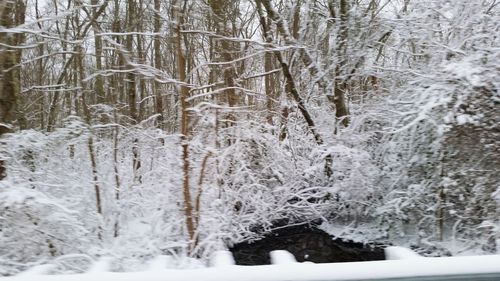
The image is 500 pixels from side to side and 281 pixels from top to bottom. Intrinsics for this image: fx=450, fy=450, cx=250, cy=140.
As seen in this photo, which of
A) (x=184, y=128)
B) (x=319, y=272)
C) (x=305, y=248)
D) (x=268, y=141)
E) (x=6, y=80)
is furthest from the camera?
(x=268, y=141)

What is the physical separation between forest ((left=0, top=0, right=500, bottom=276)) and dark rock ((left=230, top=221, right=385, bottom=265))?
27 centimetres

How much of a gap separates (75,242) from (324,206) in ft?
18.3

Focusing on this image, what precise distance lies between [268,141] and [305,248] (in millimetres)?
2367

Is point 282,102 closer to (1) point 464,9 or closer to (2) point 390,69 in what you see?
(2) point 390,69

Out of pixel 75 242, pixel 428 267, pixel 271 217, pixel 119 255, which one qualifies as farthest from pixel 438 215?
pixel 428 267

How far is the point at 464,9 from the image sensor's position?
8188 millimetres

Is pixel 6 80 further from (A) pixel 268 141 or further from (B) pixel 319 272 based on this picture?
(B) pixel 319 272

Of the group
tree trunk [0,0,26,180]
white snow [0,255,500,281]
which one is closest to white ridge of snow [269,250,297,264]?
white snow [0,255,500,281]

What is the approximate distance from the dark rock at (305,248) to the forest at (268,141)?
265mm

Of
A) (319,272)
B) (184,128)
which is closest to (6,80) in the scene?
(184,128)

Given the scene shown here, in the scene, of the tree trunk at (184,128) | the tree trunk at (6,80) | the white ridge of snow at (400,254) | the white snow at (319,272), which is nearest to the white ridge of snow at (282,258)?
the white snow at (319,272)

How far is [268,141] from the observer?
9.62m

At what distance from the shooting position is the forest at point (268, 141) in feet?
21.3

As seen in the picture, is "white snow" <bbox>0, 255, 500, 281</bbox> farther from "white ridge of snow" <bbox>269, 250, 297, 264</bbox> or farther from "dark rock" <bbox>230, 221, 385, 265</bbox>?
"dark rock" <bbox>230, 221, 385, 265</bbox>
